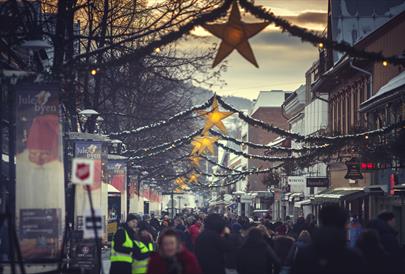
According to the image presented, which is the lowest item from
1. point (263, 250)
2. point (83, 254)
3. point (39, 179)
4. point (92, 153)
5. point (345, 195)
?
point (83, 254)

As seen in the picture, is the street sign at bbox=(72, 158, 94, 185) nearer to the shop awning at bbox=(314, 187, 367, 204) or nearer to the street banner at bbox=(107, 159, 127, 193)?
the street banner at bbox=(107, 159, 127, 193)

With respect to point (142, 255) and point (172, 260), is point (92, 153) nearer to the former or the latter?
point (142, 255)

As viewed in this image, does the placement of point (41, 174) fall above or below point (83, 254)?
above

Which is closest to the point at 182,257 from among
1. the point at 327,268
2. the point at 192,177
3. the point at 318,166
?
the point at 327,268

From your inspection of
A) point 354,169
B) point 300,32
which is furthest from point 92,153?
point 300,32

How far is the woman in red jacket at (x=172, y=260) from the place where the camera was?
13.6 m

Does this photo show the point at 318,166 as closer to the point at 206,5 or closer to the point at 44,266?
the point at 206,5

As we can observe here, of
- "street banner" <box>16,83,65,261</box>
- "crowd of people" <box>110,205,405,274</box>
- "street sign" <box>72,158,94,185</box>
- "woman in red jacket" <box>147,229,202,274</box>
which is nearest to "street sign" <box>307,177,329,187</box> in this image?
"crowd of people" <box>110,205,405,274</box>

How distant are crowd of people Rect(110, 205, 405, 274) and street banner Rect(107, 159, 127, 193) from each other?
42.2ft

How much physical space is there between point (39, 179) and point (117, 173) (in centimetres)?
2468

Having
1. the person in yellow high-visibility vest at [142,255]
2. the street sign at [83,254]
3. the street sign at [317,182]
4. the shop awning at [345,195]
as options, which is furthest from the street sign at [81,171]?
the street sign at [317,182]

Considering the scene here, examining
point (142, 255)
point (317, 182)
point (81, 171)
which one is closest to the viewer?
point (81, 171)

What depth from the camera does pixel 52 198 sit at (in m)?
19.7

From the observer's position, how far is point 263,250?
18.9 metres
